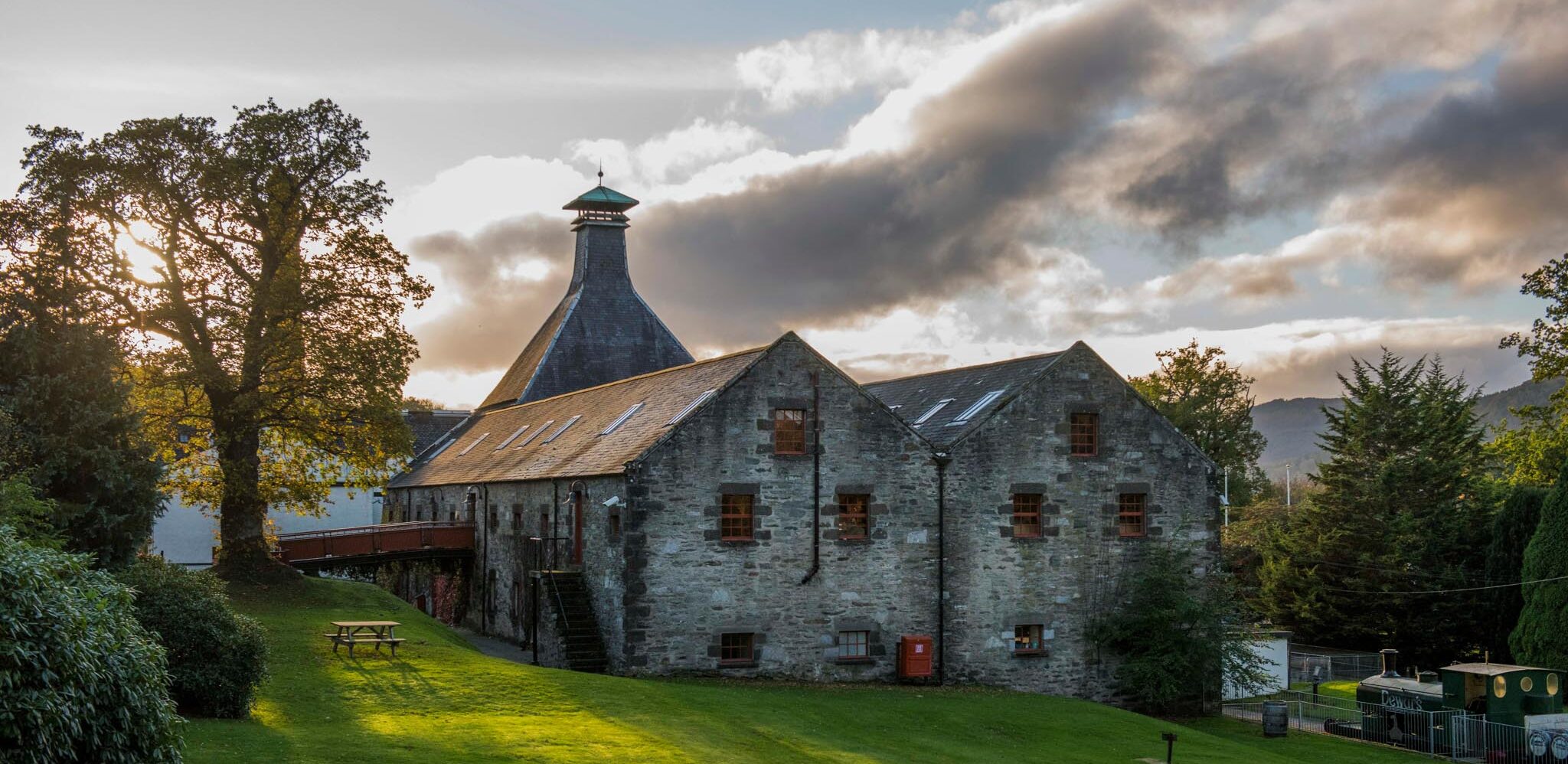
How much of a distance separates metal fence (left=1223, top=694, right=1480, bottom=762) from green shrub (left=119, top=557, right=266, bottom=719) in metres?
24.5

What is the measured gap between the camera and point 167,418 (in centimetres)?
3259

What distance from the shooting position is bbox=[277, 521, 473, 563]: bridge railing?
1503 inches

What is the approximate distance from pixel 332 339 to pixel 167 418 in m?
4.53

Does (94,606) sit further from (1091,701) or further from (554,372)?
(554,372)

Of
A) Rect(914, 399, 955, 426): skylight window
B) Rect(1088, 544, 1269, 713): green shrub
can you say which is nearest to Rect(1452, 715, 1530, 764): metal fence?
Rect(1088, 544, 1269, 713): green shrub

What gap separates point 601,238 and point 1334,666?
124ft

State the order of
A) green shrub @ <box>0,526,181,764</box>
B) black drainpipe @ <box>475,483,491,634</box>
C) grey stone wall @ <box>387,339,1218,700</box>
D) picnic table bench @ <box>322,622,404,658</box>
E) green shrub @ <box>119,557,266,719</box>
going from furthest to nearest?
1. black drainpipe @ <box>475,483,491,634</box>
2. grey stone wall @ <box>387,339,1218,700</box>
3. picnic table bench @ <box>322,622,404,658</box>
4. green shrub @ <box>119,557,266,719</box>
5. green shrub @ <box>0,526,181,764</box>

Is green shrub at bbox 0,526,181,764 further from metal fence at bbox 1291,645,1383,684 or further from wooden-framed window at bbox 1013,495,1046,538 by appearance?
metal fence at bbox 1291,645,1383,684

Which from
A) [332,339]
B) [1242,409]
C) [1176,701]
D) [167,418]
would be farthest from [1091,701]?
[1242,409]

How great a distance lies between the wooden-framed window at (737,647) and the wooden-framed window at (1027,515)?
773 cm

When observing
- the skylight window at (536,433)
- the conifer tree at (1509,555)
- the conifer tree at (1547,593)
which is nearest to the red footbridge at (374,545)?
the skylight window at (536,433)

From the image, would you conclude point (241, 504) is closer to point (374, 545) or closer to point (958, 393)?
point (374, 545)

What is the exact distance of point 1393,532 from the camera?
46.5 meters

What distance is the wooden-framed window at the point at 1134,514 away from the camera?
112 feet
